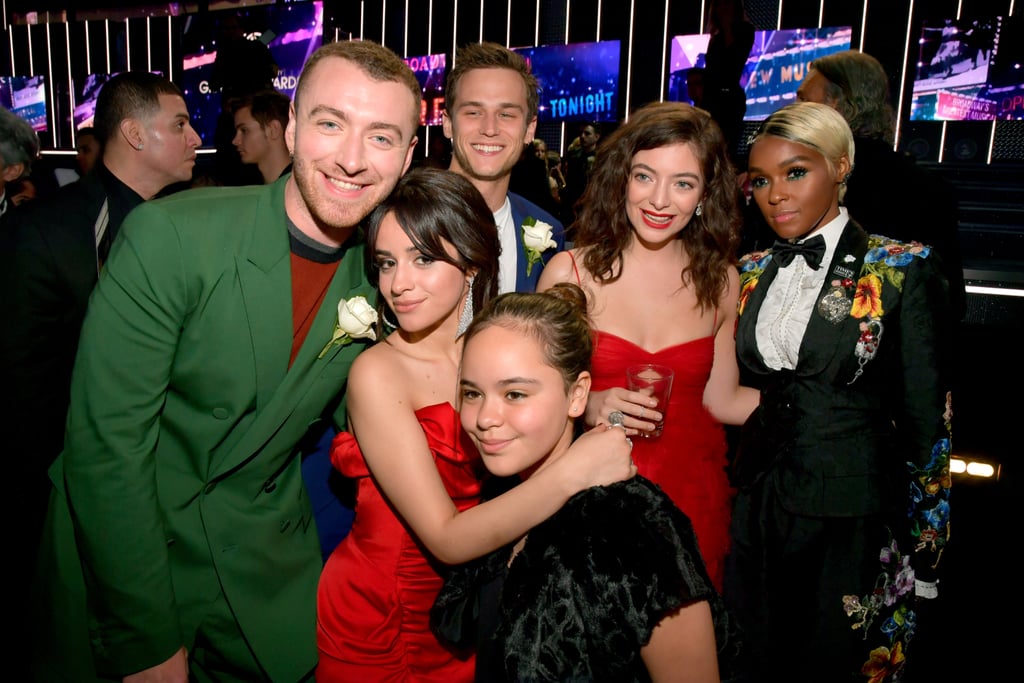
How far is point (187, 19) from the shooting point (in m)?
10.1

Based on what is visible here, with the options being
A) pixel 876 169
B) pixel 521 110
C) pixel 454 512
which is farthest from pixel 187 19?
pixel 454 512

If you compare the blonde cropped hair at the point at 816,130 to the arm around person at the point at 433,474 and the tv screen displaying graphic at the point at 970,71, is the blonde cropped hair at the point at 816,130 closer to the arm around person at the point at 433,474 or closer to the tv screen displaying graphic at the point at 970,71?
the arm around person at the point at 433,474

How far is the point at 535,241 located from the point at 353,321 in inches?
37.9

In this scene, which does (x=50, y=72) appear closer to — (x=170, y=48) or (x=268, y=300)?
(x=170, y=48)

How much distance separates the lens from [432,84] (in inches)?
345

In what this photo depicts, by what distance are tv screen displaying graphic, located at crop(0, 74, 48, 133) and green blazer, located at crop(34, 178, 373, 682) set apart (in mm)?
13122

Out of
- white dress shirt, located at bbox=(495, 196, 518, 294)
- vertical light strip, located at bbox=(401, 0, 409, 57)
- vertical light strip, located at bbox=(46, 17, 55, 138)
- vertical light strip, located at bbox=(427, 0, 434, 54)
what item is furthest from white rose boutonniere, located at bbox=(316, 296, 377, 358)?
vertical light strip, located at bbox=(46, 17, 55, 138)

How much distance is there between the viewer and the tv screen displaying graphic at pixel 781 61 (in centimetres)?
647

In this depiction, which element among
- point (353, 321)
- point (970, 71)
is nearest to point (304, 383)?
point (353, 321)

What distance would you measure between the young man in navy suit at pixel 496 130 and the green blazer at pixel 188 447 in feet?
3.39

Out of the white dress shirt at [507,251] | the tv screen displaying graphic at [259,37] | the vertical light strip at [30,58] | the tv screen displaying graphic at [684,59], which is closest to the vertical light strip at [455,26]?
the tv screen displaying graphic at [259,37]

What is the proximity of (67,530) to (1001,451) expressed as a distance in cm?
431

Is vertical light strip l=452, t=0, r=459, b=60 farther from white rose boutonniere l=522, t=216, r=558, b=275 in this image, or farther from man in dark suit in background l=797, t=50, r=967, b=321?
white rose boutonniere l=522, t=216, r=558, b=275

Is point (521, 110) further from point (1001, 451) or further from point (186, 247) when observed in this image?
point (1001, 451)
